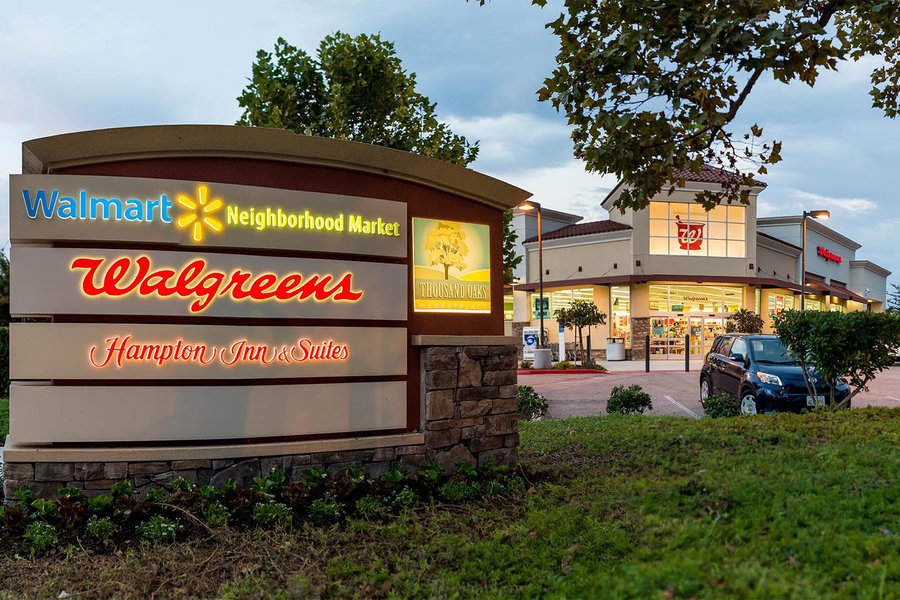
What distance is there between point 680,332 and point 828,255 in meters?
23.6

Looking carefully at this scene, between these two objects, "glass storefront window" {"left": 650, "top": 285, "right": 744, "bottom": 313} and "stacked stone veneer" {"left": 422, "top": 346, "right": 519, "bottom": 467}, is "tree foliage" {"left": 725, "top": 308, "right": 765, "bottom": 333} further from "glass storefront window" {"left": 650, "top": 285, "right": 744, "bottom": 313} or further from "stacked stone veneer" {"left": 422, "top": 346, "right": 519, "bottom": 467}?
"stacked stone veneer" {"left": 422, "top": 346, "right": 519, "bottom": 467}

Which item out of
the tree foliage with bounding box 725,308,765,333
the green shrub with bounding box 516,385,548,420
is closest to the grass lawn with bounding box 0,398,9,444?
the green shrub with bounding box 516,385,548,420

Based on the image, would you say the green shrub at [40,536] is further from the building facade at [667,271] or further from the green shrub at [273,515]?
the building facade at [667,271]

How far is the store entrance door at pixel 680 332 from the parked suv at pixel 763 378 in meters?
25.5

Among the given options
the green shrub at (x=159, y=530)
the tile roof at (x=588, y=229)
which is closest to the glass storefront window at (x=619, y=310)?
the tile roof at (x=588, y=229)

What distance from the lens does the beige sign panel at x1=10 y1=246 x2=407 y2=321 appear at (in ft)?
21.7

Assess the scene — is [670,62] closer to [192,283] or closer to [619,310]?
[192,283]

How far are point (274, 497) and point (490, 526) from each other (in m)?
2.08

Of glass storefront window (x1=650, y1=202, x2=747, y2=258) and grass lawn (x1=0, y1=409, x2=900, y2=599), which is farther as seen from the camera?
glass storefront window (x1=650, y1=202, x2=747, y2=258)

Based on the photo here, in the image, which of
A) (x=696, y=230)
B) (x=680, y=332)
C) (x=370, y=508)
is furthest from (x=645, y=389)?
(x=696, y=230)

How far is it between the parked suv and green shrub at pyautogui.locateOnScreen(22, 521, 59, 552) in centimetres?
1074

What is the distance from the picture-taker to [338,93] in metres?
14.5

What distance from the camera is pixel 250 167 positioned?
7.17m

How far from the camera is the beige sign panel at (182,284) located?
661 cm
